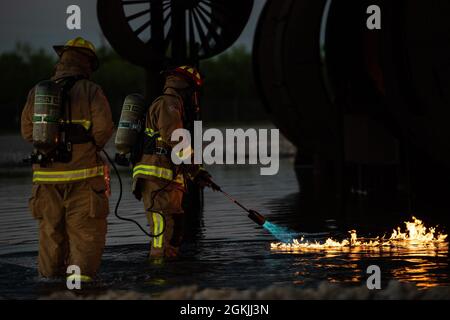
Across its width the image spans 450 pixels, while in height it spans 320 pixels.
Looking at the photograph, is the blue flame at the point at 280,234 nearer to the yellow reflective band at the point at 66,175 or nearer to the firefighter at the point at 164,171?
the firefighter at the point at 164,171

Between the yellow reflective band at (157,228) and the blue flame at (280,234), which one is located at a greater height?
the yellow reflective band at (157,228)

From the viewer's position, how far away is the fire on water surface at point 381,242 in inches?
563

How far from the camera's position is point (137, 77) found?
317 feet

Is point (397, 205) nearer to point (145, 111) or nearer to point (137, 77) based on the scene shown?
point (145, 111)

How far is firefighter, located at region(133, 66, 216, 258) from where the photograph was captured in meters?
13.1

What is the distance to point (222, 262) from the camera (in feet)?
42.7

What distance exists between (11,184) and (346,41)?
8618mm

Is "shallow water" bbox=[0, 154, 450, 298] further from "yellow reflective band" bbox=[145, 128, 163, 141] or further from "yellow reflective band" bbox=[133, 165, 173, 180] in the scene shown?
"yellow reflective band" bbox=[145, 128, 163, 141]

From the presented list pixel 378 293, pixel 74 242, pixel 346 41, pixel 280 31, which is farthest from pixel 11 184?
pixel 378 293

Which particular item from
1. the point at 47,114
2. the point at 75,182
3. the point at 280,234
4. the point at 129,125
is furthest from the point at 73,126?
the point at 280,234

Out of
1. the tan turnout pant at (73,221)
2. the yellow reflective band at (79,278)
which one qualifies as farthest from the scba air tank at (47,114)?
the yellow reflective band at (79,278)

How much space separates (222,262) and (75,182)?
81.7 inches

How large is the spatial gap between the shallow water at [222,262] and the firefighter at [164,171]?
311 millimetres

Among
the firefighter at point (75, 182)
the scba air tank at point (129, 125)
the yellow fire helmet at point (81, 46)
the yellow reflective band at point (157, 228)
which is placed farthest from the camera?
the yellow reflective band at point (157, 228)
